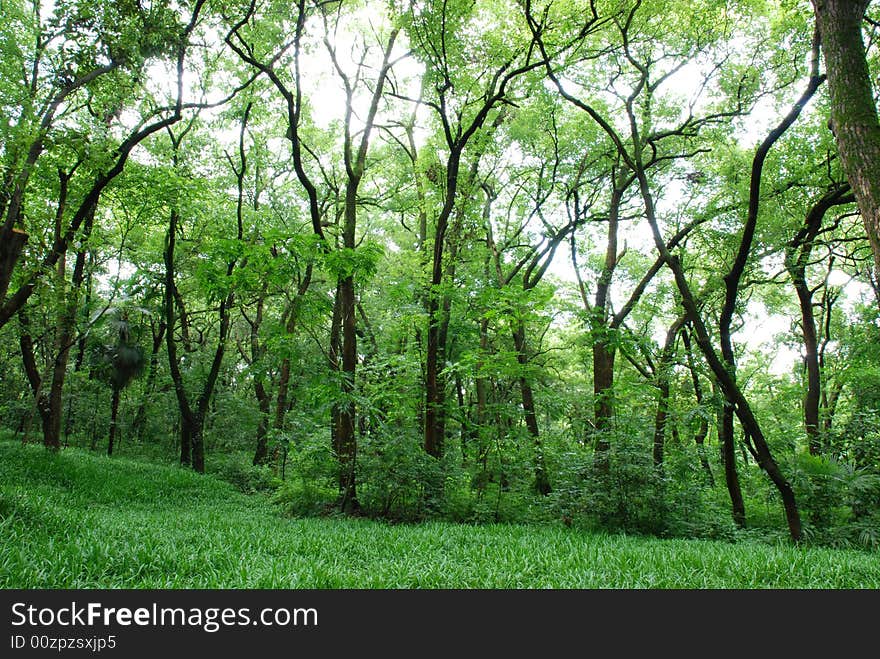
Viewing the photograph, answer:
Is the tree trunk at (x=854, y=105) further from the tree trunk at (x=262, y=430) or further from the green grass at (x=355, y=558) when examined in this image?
the tree trunk at (x=262, y=430)

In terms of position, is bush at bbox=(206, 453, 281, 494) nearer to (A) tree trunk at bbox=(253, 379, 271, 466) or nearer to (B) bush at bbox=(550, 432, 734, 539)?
(A) tree trunk at bbox=(253, 379, 271, 466)

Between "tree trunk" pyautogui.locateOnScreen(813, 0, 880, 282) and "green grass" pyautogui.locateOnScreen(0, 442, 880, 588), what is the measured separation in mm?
2859

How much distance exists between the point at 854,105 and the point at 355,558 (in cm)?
563

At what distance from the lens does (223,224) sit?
1446 cm

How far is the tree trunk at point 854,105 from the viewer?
346 cm

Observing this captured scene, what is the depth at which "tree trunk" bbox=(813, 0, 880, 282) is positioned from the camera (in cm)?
346

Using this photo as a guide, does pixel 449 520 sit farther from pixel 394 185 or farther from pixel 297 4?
pixel 394 185

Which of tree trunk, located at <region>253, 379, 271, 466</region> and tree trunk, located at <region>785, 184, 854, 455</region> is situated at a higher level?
tree trunk, located at <region>785, 184, 854, 455</region>

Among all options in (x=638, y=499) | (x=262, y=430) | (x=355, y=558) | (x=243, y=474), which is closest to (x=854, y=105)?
(x=355, y=558)

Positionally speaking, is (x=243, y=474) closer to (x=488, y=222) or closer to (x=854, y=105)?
(x=488, y=222)

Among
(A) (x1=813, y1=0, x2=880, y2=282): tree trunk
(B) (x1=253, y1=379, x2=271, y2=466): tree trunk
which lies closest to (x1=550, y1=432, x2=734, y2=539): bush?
(A) (x1=813, y1=0, x2=880, y2=282): tree trunk

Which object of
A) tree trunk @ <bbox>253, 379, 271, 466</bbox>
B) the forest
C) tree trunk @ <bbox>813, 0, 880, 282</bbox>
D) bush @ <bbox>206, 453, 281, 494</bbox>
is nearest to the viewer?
tree trunk @ <bbox>813, 0, 880, 282</bbox>

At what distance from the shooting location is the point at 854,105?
3.65 meters

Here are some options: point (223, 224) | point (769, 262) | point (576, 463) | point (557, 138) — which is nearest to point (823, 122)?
point (769, 262)
